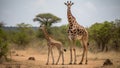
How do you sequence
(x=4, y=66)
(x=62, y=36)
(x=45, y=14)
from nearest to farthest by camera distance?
(x=4, y=66) < (x=62, y=36) < (x=45, y=14)

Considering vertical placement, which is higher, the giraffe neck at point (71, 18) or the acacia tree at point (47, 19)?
the acacia tree at point (47, 19)

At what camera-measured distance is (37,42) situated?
30844 millimetres

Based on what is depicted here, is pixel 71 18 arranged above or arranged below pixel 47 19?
below

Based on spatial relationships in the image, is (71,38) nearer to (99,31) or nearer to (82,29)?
(82,29)

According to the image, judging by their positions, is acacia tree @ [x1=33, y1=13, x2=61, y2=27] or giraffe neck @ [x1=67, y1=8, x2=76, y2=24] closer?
giraffe neck @ [x1=67, y1=8, x2=76, y2=24]

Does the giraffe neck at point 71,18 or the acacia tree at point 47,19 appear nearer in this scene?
the giraffe neck at point 71,18

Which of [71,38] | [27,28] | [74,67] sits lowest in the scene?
[74,67]

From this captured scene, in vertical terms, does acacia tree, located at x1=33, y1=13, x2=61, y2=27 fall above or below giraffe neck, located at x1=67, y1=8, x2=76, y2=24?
above

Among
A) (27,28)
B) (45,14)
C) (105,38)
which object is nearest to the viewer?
(105,38)

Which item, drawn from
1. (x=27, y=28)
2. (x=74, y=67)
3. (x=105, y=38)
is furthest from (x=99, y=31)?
(x=27, y=28)

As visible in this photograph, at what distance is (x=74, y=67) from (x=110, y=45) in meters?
12.3

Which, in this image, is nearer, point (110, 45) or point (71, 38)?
point (71, 38)

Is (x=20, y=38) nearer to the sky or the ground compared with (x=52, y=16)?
nearer to the ground

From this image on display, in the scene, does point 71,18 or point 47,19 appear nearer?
point 71,18
